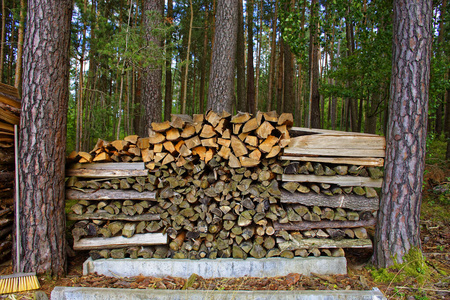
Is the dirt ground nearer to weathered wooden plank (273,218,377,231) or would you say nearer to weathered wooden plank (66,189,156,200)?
weathered wooden plank (273,218,377,231)

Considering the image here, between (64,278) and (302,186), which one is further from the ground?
(302,186)

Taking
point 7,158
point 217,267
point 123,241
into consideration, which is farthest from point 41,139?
point 217,267

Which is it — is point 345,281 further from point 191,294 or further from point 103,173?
point 103,173

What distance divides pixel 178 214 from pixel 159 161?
73 cm

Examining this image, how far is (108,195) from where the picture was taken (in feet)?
11.6

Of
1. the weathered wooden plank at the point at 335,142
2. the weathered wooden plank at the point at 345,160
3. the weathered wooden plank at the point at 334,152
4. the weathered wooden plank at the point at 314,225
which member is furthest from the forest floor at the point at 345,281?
the weathered wooden plank at the point at 335,142

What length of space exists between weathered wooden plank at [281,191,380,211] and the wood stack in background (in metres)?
3.40

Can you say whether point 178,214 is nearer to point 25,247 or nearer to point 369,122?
point 25,247

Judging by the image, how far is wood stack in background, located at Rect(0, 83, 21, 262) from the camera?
327cm

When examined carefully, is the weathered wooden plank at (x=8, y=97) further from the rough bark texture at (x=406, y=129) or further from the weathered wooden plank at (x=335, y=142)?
the rough bark texture at (x=406, y=129)

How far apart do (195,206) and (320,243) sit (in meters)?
1.66

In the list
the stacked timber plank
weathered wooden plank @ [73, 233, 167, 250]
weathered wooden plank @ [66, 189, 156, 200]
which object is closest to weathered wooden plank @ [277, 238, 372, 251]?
the stacked timber plank

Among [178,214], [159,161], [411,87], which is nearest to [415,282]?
[411,87]

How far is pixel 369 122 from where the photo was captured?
960 centimetres
